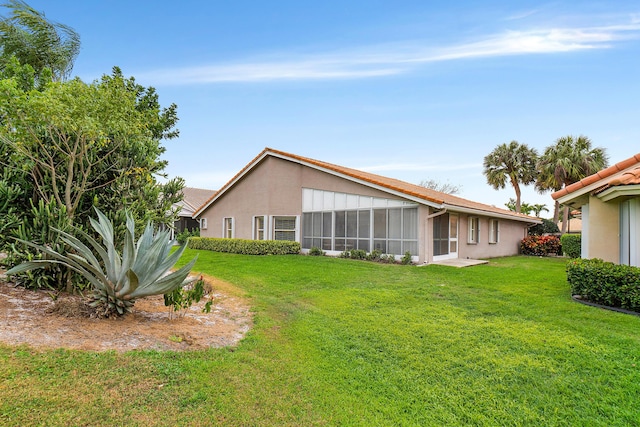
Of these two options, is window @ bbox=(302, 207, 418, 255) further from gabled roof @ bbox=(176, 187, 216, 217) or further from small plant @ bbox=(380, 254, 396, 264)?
gabled roof @ bbox=(176, 187, 216, 217)

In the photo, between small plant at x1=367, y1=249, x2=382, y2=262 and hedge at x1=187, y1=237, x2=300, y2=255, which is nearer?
small plant at x1=367, y1=249, x2=382, y2=262

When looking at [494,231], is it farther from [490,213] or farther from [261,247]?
[261,247]

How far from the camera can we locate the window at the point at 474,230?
1721 centimetres

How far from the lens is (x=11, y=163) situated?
598cm

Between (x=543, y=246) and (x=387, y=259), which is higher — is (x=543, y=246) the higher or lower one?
the higher one

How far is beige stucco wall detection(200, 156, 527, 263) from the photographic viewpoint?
1495 centimetres

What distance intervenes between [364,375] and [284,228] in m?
14.7

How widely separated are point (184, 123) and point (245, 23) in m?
14.8

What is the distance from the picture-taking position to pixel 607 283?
684 centimetres

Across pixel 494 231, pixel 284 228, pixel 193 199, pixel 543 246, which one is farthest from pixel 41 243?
pixel 193 199

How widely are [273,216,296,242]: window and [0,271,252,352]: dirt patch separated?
1171 cm

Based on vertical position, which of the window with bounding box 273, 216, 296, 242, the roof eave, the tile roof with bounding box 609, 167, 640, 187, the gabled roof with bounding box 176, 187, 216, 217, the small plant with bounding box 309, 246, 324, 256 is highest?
the gabled roof with bounding box 176, 187, 216, 217

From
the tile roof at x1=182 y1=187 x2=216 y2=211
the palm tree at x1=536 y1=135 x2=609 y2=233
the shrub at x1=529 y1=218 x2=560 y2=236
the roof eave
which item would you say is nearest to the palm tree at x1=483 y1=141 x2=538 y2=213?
the palm tree at x1=536 y1=135 x2=609 y2=233

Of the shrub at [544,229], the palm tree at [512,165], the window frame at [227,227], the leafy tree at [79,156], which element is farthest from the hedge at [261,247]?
the palm tree at [512,165]
